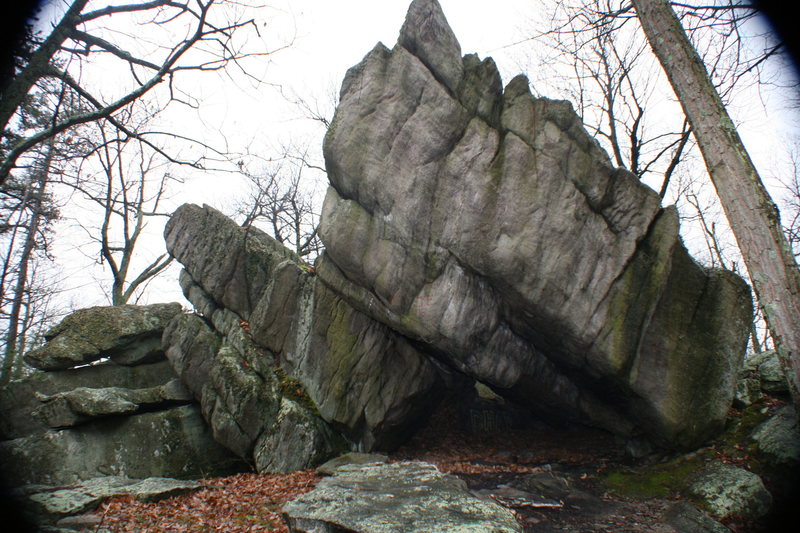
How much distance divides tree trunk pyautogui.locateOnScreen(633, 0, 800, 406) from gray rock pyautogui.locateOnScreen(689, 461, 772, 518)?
5.27 ft

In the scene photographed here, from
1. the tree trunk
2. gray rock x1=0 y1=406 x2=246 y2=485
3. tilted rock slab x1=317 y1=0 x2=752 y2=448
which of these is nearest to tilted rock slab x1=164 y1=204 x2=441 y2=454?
gray rock x1=0 y1=406 x2=246 y2=485

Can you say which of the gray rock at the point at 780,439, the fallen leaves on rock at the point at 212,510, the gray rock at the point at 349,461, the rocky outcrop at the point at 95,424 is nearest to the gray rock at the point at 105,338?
the rocky outcrop at the point at 95,424

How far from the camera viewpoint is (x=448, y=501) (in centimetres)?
549

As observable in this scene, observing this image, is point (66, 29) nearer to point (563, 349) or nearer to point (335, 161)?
point (335, 161)

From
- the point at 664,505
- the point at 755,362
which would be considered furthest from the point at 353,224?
the point at 755,362

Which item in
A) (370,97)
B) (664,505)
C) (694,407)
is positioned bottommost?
(664,505)

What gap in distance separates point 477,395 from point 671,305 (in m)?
7.69

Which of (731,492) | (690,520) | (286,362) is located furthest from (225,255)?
(731,492)

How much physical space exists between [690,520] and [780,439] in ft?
9.05

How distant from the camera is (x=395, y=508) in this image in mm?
5258

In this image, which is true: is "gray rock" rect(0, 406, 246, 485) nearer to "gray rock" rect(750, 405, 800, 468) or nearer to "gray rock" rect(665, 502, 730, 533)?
"gray rock" rect(665, 502, 730, 533)

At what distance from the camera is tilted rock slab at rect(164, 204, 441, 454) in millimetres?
10555

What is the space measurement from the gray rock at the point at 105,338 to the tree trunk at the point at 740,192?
16.0 meters

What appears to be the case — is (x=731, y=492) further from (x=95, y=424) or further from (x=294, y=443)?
(x=95, y=424)
